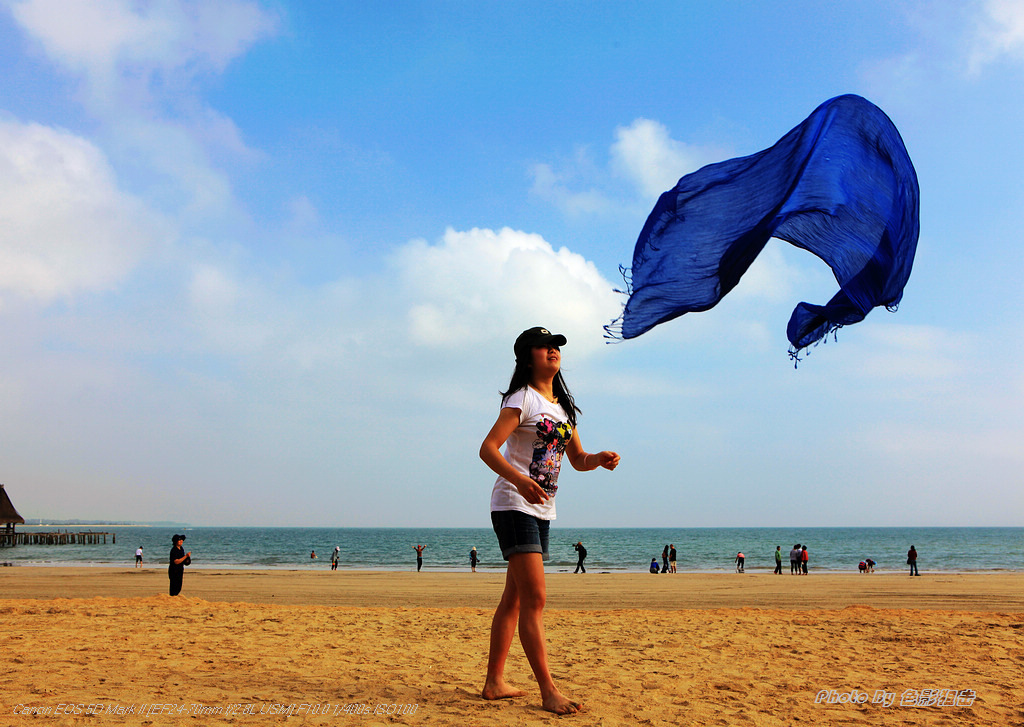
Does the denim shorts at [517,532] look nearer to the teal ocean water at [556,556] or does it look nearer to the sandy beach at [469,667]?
the sandy beach at [469,667]

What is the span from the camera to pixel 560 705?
148 inches

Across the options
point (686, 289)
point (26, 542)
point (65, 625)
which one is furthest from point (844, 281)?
point (26, 542)

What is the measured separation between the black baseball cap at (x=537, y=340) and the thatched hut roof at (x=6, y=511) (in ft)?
242

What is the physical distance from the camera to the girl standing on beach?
389 centimetres

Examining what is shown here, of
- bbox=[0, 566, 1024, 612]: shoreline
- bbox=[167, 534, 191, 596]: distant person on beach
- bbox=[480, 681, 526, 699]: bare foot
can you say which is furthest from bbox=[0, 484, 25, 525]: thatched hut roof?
bbox=[480, 681, 526, 699]: bare foot

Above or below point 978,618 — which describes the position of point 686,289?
above

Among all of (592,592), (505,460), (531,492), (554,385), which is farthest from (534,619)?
(592,592)

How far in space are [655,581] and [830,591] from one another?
7045mm

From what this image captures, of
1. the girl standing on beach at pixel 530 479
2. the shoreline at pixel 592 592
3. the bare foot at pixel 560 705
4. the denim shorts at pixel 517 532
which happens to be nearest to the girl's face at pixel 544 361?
the girl standing on beach at pixel 530 479

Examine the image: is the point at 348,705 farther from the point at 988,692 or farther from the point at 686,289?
the point at 988,692

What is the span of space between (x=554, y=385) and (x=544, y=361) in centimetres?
25

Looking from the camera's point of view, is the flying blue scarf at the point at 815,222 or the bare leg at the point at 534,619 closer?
the bare leg at the point at 534,619

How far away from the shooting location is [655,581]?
93.4 feet

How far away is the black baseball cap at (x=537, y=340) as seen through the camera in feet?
14.2
